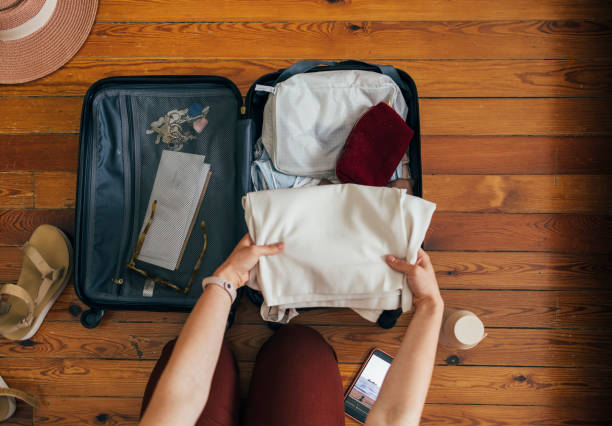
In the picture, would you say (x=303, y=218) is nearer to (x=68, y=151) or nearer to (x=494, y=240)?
(x=494, y=240)

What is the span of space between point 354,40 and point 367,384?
1045mm

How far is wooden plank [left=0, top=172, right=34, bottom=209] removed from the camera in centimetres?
116

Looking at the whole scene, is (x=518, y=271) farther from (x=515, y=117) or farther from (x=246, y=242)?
(x=246, y=242)

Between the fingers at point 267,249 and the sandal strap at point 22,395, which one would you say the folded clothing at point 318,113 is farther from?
the sandal strap at point 22,395

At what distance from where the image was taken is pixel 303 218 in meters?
0.77

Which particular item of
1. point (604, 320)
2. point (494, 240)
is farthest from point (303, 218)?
point (604, 320)

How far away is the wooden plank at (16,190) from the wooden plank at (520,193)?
1230mm

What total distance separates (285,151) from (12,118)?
3.11 feet

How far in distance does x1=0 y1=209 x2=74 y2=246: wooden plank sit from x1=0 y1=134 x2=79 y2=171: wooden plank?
14 cm

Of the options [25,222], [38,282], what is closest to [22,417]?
[38,282]

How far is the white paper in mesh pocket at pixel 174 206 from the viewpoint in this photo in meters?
0.96

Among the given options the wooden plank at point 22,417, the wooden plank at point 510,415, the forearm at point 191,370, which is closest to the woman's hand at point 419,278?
the forearm at point 191,370

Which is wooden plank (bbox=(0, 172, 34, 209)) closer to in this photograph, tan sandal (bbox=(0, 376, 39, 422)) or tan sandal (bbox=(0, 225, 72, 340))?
tan sandal (bbox=(0, 225, 72, 340))

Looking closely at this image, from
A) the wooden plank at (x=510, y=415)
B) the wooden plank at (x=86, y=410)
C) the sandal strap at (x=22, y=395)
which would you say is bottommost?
the wooden plank at (x=86, y=410)
